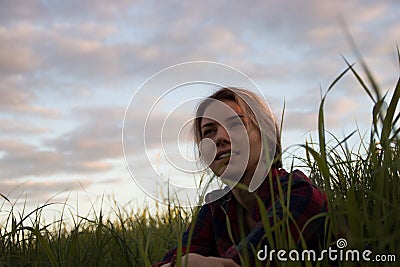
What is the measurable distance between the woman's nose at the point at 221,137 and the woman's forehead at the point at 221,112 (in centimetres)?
7

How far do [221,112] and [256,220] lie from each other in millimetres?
576

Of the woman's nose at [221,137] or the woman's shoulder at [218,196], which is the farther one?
the woman's shoulder at [218,196]

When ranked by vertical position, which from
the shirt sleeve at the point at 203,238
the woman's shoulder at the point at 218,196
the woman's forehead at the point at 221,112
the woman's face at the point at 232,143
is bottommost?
the shirt sleeve at the point at 203,238

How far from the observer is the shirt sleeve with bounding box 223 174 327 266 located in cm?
177

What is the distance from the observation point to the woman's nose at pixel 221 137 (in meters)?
2.30

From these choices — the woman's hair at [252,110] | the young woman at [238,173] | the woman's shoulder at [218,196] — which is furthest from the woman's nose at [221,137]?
the woman's shoulder at [218,196]

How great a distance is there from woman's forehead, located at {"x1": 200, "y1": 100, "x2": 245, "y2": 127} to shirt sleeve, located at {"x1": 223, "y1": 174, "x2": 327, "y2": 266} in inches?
21.9

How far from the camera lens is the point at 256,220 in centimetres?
228

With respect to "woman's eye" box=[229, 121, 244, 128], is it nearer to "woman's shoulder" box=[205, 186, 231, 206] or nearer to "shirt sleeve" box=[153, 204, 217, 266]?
"woman's shoulder" box=[205, 186, 231, 206]

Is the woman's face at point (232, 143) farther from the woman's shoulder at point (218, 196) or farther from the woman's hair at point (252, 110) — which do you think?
the woman's shoulder at point (218, 196)

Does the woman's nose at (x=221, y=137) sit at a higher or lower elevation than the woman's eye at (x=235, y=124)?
lower

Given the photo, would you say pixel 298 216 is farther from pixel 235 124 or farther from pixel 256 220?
pixel 235 124

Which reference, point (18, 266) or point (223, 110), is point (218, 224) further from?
point (18, 266)

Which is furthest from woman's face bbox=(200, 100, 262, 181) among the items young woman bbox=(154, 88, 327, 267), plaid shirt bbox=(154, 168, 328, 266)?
plaid shirt bbox=(154, 168, 328, 266)
